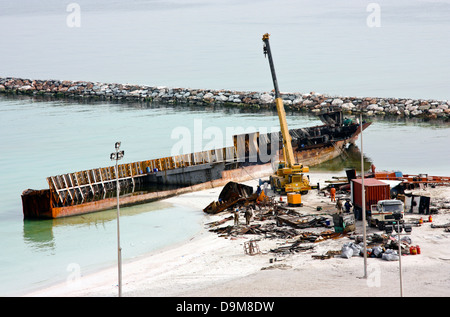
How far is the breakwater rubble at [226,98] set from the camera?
345ft

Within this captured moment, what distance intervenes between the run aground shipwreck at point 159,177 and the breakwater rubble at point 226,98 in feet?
118

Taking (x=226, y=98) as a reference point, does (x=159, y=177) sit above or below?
below

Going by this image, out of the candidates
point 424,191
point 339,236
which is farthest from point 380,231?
point 424,191

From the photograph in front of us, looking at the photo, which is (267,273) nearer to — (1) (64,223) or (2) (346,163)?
(1) (64,223)

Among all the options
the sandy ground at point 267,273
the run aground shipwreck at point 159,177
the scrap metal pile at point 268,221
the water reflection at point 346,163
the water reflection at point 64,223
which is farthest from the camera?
the water reflection at point 346,163

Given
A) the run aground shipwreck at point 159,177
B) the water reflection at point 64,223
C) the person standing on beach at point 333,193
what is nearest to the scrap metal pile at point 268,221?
the person standing on beach at point 333,193

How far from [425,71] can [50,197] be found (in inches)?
5412

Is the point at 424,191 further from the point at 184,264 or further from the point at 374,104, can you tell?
the point at 374,104

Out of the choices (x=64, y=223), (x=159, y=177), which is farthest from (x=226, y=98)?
(x=64, y=223)

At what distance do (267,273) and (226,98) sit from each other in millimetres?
94957

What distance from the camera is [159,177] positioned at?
198 ft

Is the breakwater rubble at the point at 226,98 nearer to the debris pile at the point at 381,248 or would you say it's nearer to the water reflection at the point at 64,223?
the water reflection at the point at 64,223

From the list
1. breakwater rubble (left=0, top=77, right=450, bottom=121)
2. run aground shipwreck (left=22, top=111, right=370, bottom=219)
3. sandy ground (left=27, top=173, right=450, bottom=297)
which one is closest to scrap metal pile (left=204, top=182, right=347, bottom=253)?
sandy ground (left=27, top=173, right=450, bottom=297)

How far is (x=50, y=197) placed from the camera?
172 feet
